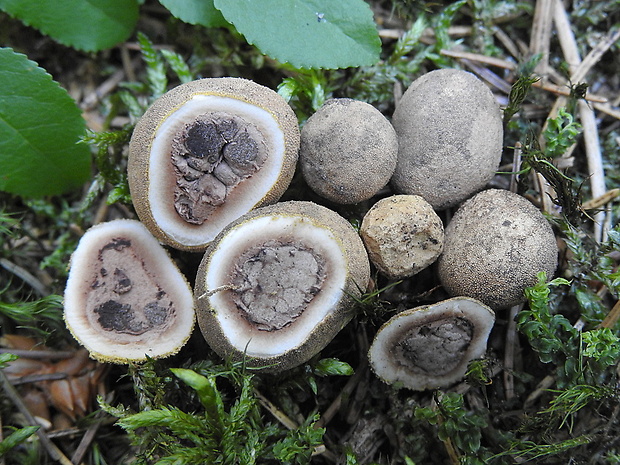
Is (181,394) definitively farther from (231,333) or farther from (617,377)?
(617,377)

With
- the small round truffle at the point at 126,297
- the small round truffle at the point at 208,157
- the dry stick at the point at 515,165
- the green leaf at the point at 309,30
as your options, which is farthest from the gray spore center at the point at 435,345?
the green leaf at the point at 309,30

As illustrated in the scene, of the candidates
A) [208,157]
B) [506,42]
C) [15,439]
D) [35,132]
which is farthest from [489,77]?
[15,439]

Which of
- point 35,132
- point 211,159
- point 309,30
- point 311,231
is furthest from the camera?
point 35,132

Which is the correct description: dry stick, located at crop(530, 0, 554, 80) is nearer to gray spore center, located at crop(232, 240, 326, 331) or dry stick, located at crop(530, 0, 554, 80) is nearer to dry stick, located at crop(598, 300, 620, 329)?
dry stick, located at crop(598, 300, 620, 329)

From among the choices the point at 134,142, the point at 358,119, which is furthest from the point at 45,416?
the point at 358,119

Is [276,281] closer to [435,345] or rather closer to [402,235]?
[402,235]

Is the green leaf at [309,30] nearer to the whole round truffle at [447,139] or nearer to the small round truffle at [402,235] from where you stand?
the whole round truffle at [447,139]
